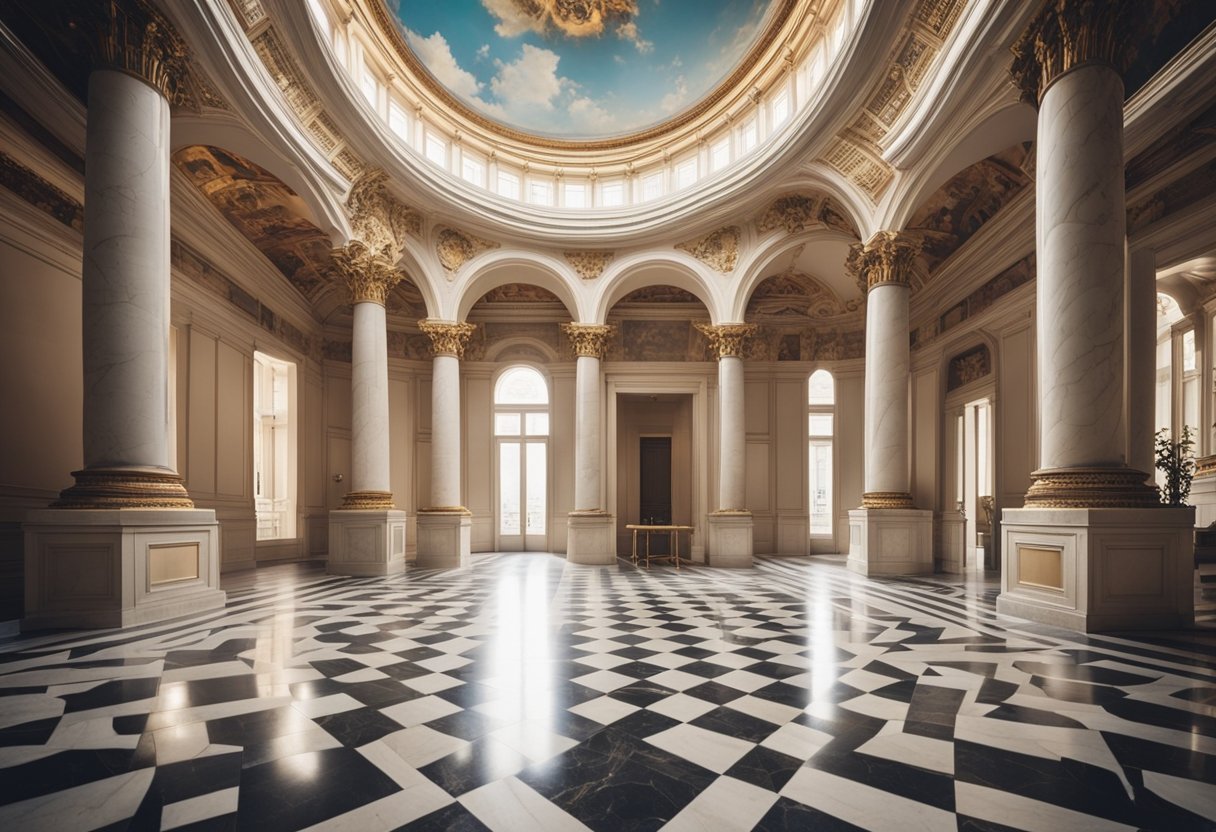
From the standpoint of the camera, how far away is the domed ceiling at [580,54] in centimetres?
1196

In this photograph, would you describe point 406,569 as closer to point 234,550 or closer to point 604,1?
point 234,550

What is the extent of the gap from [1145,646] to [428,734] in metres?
5.62

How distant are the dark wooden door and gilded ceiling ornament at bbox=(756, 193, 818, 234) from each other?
7.09 meters

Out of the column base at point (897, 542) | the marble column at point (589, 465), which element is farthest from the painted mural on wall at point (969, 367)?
the marble column at point (589, 465)

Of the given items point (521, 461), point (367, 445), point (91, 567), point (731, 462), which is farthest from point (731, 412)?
point (91, 567)

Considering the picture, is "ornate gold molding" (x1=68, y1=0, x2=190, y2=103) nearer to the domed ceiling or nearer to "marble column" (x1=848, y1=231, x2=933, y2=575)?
the domed ceiling

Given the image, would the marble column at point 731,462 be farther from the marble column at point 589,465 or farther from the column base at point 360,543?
the column base at point 360,543

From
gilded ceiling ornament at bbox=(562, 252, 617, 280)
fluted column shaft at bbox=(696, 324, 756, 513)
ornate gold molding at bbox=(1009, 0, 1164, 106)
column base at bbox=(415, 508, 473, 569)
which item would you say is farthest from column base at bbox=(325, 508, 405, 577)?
ornate gold molding at bbox=(1009, 0, 1164, 106)

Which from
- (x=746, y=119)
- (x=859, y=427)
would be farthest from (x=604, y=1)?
(x=859, y=427)

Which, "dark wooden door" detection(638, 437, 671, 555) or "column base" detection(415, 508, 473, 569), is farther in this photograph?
"dark wooden door" detection(638, 437, 671, 555)

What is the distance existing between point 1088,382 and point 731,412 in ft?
26.9

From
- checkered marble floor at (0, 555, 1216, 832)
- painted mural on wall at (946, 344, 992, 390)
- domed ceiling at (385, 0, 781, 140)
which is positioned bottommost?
checkered marble floor at (0, 555, 1216, 832)

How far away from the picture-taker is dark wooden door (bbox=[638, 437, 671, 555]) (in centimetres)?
1756

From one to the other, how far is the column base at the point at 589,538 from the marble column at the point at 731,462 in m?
2.36
